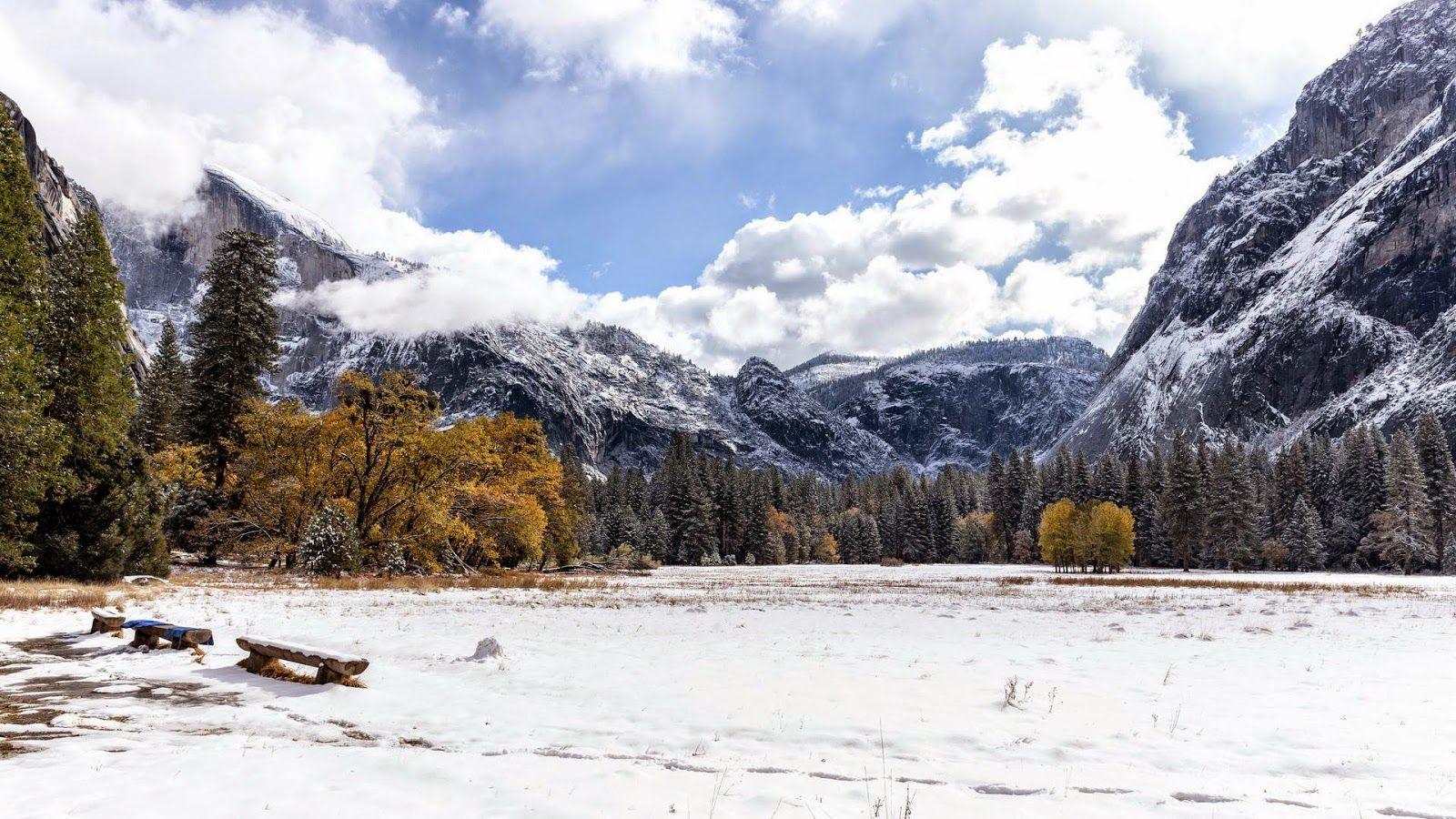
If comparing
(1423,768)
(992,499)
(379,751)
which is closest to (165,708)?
(379,751)

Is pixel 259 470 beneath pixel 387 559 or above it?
above

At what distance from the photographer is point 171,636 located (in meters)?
12.3

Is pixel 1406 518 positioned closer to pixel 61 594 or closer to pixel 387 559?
pixel 387 559

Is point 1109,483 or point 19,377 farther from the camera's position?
point 1109,483

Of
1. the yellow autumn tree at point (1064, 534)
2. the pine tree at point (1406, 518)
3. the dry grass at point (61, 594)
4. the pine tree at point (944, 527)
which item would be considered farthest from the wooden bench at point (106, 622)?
the pine tree at point (944, 527)

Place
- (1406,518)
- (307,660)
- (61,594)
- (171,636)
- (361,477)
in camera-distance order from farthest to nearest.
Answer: (1406,518) < (361,477) < (61,594) < (171,636) < (307,660)

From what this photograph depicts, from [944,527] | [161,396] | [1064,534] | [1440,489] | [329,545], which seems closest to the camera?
[329,545]

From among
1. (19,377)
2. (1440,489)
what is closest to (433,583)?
(19,377)

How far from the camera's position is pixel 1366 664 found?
43.1 ft

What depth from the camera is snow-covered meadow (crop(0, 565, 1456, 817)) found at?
6027 millimetres

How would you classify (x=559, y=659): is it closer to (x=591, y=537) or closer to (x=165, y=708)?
(x=165, y=708)

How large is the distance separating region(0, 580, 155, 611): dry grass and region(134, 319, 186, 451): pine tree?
2472cm

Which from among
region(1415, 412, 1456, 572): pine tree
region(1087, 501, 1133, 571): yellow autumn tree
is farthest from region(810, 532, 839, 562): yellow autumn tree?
region(1415, 412, 1456, 572): pine tree

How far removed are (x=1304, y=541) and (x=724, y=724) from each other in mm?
104549
